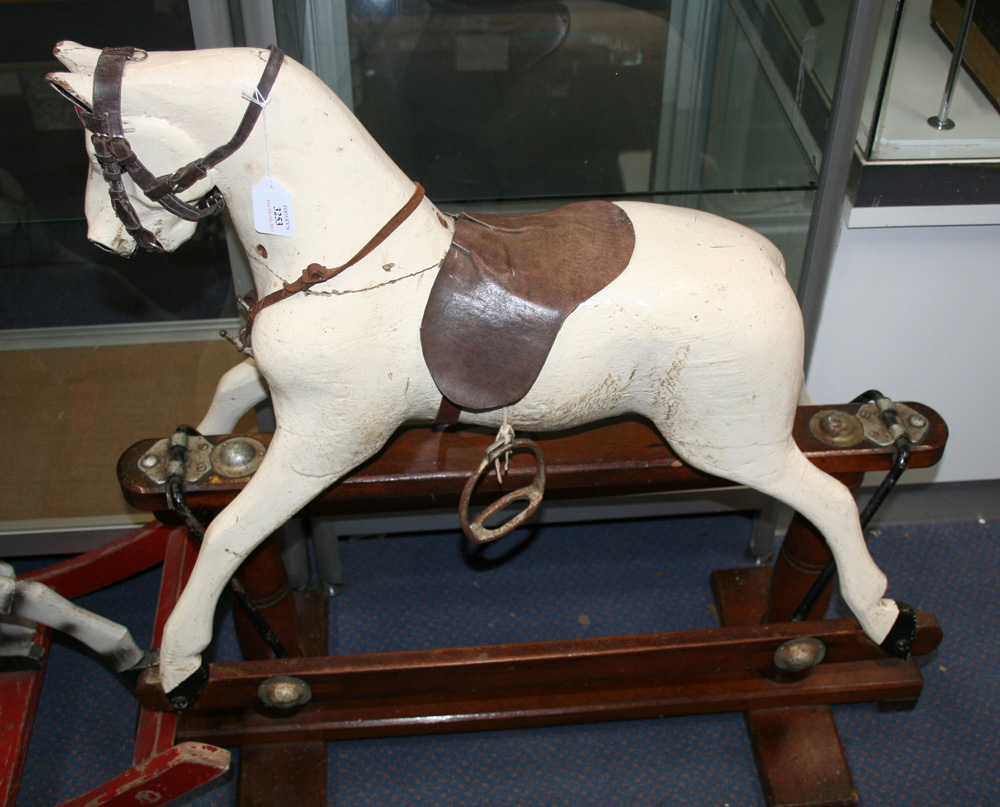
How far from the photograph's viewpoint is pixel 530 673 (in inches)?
53.2

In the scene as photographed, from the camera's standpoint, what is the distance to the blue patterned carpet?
1536mm

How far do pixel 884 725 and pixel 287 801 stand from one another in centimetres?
107

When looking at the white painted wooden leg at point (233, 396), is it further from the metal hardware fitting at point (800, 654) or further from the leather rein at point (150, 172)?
the metal hardware fitting at point (800, 654)

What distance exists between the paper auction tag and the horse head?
6 cm

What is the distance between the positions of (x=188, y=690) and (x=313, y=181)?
760mm

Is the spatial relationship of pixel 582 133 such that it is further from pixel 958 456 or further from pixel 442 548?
pixel 958 456

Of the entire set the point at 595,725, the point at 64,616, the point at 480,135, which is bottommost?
the point at 595,725

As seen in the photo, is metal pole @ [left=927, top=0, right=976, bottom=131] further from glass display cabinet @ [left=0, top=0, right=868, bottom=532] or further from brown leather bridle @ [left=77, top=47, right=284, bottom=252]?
brown leather bridle @ [left=77, top=47, right=284, bottom=252]

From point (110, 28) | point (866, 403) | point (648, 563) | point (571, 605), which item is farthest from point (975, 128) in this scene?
point (110, 28)

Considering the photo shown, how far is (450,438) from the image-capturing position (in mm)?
1337

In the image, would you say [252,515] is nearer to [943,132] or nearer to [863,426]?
[863,426]

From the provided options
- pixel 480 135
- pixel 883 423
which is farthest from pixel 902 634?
pixel 480 135

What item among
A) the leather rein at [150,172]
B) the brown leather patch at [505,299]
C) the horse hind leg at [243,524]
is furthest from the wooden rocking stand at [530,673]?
the leather rein at [150,172]

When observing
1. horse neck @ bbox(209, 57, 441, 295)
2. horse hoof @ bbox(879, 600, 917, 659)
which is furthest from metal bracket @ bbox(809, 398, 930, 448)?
horse neck @ bbox(209, 57, 441, 295)
